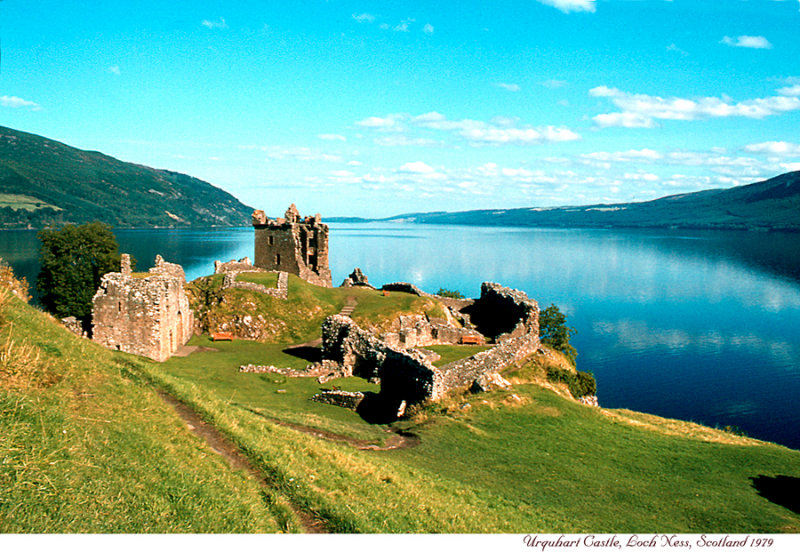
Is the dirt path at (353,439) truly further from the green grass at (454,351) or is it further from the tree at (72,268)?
the tree at (72,268)

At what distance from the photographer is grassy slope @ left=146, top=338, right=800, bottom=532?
41.3 feet

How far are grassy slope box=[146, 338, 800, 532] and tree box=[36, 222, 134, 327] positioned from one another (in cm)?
4118

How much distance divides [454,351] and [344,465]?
23.9 m

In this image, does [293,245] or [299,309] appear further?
[293,245]

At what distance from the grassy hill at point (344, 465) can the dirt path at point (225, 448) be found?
23 cm

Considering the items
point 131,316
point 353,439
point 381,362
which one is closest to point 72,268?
point 131,316

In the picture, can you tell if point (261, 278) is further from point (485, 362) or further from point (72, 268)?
point (485, 362)

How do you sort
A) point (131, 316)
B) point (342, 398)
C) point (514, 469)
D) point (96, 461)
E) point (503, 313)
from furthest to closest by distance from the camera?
point (503, 313)
point (131, 316)
point (342, 398)
point (514, 469)
point (96, 461)

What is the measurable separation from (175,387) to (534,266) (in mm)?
162502

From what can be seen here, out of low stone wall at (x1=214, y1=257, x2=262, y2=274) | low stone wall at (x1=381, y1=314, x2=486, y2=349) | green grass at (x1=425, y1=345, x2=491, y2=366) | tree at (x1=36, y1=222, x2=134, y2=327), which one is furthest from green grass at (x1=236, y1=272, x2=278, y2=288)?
green grass at (x1=425, y1=345, x2=491, y2=366)

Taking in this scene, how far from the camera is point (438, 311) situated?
48469 mm

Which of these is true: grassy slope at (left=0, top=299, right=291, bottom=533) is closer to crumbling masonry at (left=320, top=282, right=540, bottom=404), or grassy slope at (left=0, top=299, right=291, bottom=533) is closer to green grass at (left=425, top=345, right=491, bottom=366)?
crumbling masonry at (left=320, top=282, right=540, bottom=404)

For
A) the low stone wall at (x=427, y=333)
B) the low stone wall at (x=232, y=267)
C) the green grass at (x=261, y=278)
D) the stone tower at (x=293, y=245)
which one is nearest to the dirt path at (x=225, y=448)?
the low stone wall at (x=427, y=333)

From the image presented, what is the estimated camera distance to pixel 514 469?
17234 millimetres
